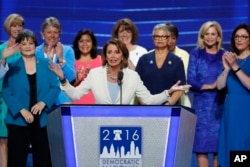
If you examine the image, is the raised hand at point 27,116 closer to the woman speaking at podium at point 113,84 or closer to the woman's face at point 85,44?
the woman speaking at podium at point 113,84

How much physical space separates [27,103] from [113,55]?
0.84 meters

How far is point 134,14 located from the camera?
767 cm

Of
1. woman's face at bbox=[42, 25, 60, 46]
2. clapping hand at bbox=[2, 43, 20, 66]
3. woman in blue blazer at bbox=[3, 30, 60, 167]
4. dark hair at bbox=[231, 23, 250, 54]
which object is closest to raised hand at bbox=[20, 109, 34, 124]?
woman in blue blazer at bbox=[3, 30, 60, 167]

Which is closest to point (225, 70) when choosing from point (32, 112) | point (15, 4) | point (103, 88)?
point (103, 88)

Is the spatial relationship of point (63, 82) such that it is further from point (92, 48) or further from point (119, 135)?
point (119, 135)

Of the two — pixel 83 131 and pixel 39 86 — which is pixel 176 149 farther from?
pixel 39 86

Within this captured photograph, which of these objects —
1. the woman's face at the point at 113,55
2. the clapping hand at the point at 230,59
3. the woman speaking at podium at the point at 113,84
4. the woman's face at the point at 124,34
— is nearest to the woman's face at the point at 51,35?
the woman's face at the point at 124,34

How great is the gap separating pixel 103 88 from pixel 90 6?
2.63m

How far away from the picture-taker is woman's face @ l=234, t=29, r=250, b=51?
5.98 metres

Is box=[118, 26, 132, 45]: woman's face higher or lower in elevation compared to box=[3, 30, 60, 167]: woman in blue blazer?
higher

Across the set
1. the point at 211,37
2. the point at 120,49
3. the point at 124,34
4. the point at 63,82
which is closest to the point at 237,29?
the point at 211,37

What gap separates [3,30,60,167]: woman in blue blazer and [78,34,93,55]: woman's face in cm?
82

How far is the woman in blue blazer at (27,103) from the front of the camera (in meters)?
5.63

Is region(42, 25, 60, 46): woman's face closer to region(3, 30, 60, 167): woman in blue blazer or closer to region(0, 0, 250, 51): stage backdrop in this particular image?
region(3, 30, 60, 167): woman in blue blazer
